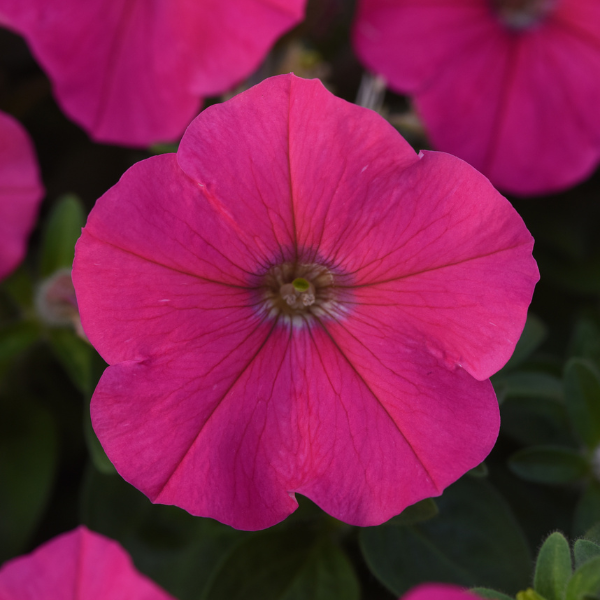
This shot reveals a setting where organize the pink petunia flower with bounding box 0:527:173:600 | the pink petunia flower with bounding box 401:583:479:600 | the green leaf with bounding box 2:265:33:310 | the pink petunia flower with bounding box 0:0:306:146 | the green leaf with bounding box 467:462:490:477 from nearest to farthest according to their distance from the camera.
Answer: the pink petunia flower with bounding box 401:583:479:600 → the pink petunia flower with bounding box 0:527:173:600 → the green leaf with bounding box 467:462:490:477 → the pink petunia flower with bounding box 0:0:306:146 → the green leaf with bounding box 2:265:33:310

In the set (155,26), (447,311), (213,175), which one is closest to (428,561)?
(447,311)

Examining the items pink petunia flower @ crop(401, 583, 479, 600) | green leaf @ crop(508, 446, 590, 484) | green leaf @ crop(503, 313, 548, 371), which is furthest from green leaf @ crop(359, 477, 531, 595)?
pink petunia flower @ crop(401, 583, 479, 600)

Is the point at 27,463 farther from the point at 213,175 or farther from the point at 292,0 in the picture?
the point at 292,0

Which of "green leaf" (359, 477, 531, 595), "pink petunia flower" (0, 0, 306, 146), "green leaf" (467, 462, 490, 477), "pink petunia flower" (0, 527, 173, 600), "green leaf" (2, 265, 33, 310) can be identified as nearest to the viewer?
"pink petunia flower" (0, 527, 173, 600)

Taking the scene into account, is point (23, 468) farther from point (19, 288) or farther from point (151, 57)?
point (151, 57)

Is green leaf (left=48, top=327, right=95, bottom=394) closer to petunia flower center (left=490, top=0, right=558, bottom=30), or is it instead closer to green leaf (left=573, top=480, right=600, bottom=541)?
green leaf (left=573, top=480, right=600, bottom=541)

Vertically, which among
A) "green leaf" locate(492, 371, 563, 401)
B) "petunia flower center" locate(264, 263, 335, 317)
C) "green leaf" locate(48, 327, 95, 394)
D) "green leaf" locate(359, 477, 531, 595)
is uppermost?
"petunia flower center" locate(264, 263, 335, 317)

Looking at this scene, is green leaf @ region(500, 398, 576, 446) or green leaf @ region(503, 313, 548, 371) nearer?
green leaf @ region(503, 313, 548, 371)
